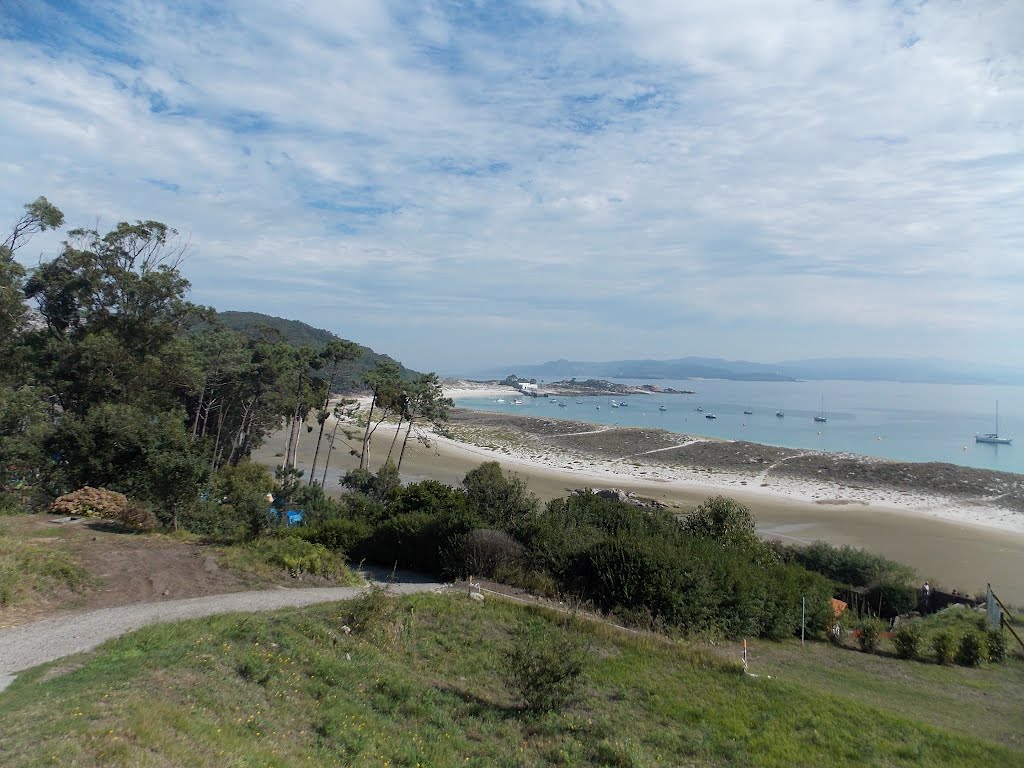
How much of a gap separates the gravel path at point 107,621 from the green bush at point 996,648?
13245 mm

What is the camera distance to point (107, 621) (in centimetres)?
834

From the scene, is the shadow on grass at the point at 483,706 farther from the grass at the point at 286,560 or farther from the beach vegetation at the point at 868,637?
the beach vegetation at the point at 868,637

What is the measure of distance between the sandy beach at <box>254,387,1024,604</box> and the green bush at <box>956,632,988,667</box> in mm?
13224

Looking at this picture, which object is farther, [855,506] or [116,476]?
[855,506]

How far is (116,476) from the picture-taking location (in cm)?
1842

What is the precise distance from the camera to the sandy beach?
2947 cm

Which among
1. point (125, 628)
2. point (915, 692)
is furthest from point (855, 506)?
point (125, 628)

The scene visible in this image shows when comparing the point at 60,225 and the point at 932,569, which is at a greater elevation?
the point at 60,225

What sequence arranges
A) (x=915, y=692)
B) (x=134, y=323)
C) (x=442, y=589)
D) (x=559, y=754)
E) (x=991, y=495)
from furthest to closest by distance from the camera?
(x=991, y=495), (x=134, y=323), (x=442, y=589), (x=915, y=692), (x=559, y=754)

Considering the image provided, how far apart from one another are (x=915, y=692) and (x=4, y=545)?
1543 centimetres

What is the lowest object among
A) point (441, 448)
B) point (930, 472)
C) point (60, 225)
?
point (441, 448)

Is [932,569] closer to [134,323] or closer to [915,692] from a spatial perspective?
[915,692]

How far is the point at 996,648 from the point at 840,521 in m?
24.3

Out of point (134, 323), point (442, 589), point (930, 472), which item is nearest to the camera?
point (442, 589)
